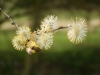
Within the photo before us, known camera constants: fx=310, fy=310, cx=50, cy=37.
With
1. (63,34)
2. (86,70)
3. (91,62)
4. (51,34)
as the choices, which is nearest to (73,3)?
(86,70)

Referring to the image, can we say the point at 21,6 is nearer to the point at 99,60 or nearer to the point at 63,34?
the point at 99,60

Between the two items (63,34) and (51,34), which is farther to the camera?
(63,34)

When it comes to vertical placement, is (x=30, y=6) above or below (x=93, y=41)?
below

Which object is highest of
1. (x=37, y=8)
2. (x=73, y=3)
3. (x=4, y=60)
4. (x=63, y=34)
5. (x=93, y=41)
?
(x=63, y=34)

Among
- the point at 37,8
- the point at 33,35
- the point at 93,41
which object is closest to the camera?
the point at 33,35

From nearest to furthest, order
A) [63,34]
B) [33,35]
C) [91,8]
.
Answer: [33,35], [91,8], [63,34]

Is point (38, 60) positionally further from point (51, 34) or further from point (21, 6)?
point (51, 34)
